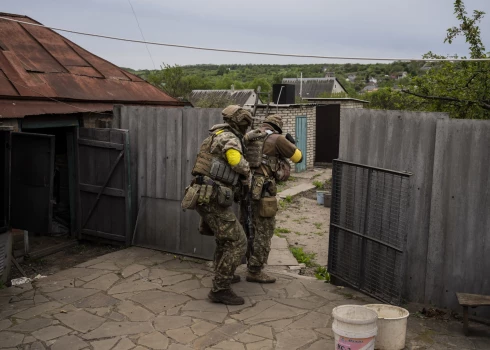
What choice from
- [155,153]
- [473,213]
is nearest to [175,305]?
[155,153]

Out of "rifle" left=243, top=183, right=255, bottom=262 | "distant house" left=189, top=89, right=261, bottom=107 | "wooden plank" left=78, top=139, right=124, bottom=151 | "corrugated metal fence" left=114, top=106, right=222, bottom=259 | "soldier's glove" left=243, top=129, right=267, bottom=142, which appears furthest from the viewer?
"distant house" left=189, top=89, right=261, bottom=107

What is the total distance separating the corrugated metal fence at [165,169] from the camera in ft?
24.3

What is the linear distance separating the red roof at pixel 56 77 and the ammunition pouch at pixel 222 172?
298 cm

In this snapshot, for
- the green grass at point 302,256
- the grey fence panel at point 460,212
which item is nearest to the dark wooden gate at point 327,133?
the green grass at point 302,256

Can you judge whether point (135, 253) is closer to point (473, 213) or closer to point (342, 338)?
point (342, 338)

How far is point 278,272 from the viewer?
7086mm

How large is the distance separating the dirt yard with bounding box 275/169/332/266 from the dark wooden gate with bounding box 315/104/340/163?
22.7 ft

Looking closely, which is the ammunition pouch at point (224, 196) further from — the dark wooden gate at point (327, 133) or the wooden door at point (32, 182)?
the dark wooden gate at point (327, 133)

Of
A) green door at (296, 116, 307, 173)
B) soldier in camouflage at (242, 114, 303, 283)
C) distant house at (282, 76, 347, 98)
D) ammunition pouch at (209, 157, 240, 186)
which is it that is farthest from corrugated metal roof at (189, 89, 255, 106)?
ammunition pouch at (209, 157, 240, 186)

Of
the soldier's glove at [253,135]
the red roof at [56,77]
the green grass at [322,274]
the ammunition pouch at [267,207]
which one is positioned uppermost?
the red roof at [56,77]

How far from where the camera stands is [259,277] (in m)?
6.56

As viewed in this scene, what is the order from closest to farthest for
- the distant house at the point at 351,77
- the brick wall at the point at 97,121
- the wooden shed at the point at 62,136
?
the wooden shed at the point at 62,136 < the brick wall at the point at 97,121 < the distant house at the point at 351,77

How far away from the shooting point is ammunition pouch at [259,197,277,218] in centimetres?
623

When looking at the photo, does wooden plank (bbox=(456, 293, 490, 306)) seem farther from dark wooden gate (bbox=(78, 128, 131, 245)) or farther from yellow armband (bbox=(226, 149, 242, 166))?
dark wooden gate (bbox=(78, 128, 131, 245))
